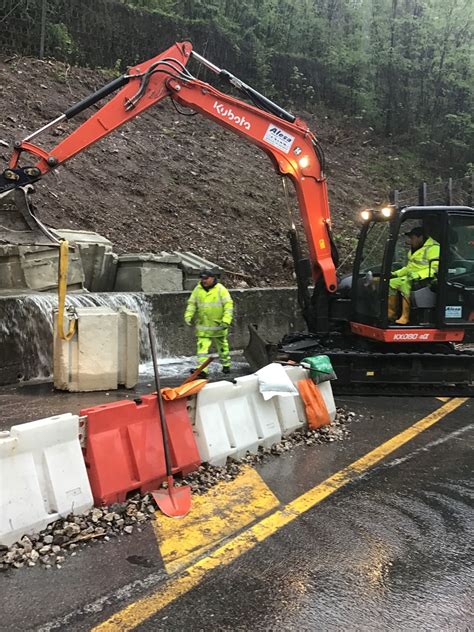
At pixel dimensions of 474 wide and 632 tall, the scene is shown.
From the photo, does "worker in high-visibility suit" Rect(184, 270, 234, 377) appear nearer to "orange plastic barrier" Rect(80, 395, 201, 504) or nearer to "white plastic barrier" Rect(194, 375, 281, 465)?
"white plastic barrier" Rect(194, 375, 281, 465)

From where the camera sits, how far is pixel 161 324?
10.6 meters

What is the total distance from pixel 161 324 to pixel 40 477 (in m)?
6.89

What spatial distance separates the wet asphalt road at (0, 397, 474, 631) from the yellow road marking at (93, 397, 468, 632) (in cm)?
5

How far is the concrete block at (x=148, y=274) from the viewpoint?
37.2 feet

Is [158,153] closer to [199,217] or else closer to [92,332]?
[199,217]

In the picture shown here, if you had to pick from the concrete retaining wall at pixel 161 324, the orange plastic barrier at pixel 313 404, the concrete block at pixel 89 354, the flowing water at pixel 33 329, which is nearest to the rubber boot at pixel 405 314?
the orange plastic barrier at pixel 313 404

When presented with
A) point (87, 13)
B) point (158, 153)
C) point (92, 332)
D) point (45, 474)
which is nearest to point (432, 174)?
point (158, 153)

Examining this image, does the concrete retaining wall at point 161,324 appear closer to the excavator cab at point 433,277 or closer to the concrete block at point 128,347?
the concrete block at point 128,347

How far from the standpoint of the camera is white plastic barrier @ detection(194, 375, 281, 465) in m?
4.95

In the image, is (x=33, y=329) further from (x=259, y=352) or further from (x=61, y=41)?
(x=61, y=41)

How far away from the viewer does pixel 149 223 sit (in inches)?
608

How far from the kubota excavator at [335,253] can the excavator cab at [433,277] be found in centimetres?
1

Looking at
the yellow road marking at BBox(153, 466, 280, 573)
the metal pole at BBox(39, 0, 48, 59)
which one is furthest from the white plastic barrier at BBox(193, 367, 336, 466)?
the metal pole at BBox(39, 0, 48, 59)

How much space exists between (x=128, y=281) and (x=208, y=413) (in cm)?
687
